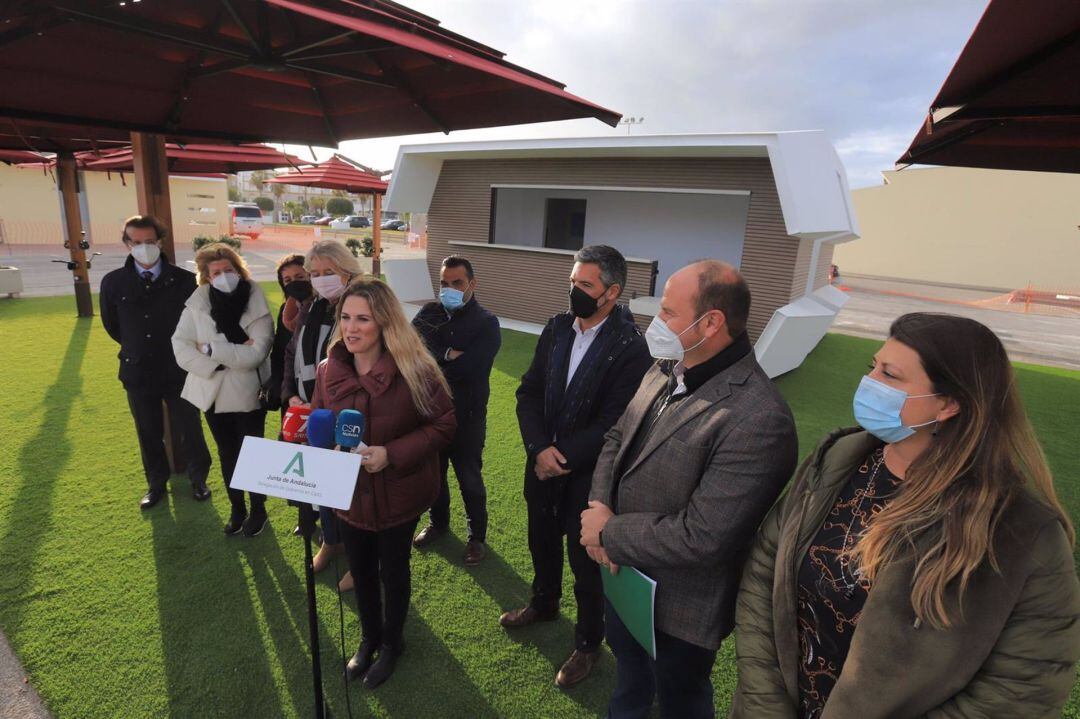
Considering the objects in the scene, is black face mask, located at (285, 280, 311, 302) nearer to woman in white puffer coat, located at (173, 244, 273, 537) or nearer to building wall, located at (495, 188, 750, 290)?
woman in white puffer coat, located at (173, 244, 273, 537)

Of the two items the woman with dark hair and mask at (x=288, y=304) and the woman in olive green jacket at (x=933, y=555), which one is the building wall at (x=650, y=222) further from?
the woman in olive green jacket at (x=933, y=555)

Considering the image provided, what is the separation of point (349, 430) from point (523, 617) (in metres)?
1.75

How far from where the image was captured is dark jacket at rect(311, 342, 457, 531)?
7.83 feet

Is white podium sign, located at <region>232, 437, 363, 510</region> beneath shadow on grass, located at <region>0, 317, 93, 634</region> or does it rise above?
above

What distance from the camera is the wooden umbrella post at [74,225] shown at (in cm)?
916

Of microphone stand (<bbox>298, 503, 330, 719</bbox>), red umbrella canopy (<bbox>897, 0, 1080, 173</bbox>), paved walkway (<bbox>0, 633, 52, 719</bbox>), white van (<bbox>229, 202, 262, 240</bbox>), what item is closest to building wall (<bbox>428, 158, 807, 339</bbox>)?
red umbrella canopy (<bbox>897, 0, 1080, 173</bbox>)

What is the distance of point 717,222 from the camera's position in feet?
38.0

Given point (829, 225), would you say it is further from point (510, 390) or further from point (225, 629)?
point (225, 629)

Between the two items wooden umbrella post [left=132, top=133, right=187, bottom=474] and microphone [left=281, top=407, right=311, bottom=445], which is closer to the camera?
microphone [left=281, top=407, right=311, bottom=445]

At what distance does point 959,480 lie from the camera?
4.14 feet

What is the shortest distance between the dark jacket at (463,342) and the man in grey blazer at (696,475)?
152 cm

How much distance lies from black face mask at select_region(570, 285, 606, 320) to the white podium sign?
4.11ft

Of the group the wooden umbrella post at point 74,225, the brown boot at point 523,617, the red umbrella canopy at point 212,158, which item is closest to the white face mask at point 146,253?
the brown boot at point 523,617

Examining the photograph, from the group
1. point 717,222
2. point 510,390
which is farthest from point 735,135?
point 510,390
